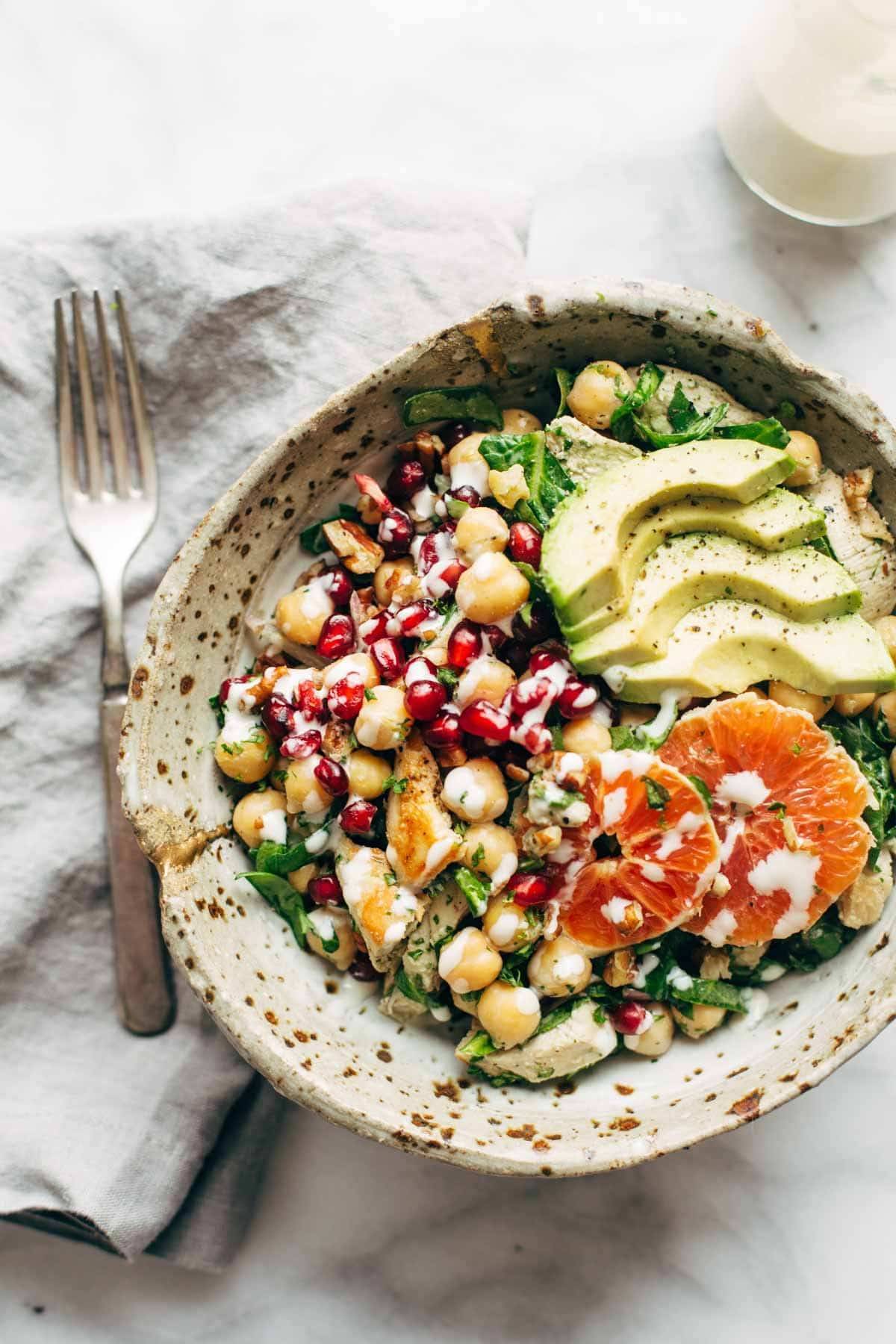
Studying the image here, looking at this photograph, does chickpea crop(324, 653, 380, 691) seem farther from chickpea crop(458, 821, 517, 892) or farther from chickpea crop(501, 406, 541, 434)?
chickpea crop(501, 406, 541, 434)

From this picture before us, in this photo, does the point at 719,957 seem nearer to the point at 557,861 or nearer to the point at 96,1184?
the point at 557,861

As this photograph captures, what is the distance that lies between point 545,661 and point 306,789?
601 millimetres

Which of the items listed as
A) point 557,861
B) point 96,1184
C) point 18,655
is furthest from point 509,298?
point 96,1184

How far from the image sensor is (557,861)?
252 centimetres

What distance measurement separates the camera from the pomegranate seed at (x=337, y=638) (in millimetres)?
2652

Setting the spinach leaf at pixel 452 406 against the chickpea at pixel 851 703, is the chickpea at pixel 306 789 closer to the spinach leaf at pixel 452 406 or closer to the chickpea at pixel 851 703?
the spinach leaf at pixel 452 406

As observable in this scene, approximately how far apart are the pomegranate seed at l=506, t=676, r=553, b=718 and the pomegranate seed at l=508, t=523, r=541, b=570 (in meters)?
0.26

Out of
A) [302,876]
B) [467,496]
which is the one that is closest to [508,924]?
[302,876]

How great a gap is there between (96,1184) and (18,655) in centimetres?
144

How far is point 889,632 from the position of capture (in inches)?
103

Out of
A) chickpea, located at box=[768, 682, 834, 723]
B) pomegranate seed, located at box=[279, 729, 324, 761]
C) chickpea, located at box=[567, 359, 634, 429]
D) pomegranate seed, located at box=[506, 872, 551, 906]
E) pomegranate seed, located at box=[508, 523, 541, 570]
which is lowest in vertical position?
pomegranate seed, located at box=[506, 872, 551, 906]

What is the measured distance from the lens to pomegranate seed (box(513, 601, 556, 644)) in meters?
2.52

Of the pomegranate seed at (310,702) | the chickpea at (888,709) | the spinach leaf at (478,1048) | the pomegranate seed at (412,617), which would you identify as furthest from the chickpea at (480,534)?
the spinach leaf at (478,1048)

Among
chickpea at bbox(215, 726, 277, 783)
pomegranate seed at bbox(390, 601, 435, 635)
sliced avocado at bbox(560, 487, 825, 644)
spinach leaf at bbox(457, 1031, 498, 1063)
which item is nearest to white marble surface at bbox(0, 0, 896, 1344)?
spinach leaf at bbox(457, 1031, 498, 1063)
